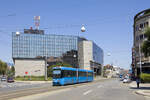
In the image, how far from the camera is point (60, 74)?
3778cm

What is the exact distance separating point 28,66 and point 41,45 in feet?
35.1

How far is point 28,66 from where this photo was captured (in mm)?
108875

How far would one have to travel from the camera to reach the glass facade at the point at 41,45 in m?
107

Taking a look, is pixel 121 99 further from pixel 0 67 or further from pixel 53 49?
pixel 53 49

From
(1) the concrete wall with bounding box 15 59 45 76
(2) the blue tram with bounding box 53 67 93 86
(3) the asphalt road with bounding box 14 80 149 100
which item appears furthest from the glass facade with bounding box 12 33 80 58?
(3) the asphalt road with bounding box 14 80 149 100

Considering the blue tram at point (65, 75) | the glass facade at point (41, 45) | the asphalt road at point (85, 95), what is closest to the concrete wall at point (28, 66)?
the glass facade at point (41, 45)

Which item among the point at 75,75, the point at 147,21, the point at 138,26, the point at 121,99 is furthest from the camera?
the point at 138,26

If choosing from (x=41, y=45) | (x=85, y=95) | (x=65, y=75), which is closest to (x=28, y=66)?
(x=41, y=45)

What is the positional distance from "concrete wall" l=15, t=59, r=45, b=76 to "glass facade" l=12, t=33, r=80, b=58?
7.13 ft

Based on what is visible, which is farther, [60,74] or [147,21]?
[147,21]

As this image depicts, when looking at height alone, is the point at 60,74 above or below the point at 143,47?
below

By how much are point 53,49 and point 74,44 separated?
422 inches

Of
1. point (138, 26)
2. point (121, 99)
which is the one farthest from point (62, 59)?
point (121, 99)

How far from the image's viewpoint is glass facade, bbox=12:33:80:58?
107m
